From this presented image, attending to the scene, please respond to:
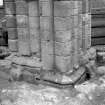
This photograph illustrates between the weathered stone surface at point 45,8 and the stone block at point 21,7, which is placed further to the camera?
the stone block at point 21,7

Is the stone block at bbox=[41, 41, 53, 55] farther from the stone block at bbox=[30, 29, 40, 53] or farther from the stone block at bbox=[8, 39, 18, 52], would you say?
the stone block at bbox=[8, 39, 18, 52]

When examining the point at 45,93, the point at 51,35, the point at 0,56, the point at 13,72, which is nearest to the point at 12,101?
the point at 45,93

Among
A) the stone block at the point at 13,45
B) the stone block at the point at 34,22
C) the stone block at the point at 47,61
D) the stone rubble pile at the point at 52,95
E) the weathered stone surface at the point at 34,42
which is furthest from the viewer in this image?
the stone block at the point at 13,45

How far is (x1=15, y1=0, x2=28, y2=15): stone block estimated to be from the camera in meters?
4.05

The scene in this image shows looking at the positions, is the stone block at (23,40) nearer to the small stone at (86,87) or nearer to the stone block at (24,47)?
the stone block at (24,47)

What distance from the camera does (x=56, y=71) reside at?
12.7ft

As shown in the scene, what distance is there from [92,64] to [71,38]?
1.02 meters

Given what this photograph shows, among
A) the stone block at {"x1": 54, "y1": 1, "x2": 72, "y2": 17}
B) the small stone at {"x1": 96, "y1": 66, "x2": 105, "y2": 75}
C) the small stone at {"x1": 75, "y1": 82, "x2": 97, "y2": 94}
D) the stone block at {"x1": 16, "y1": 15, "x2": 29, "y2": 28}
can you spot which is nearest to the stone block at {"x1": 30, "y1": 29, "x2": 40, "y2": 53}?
the stone block at {"x1": 16, "y1": 15, "x2": 29, "y2": 28}

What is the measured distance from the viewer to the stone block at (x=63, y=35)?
3.64 metres

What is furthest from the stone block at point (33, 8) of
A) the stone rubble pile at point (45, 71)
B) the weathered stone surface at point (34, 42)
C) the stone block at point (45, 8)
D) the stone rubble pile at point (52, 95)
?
the stone rubble pile at point (52, 95)

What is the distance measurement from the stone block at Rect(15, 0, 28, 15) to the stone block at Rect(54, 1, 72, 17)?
0.74 meters

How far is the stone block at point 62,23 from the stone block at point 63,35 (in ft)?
0.23

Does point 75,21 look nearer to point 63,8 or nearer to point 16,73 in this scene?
point 63,8

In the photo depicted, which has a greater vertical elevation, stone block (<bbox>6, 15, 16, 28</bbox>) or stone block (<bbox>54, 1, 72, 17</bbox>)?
stone block (<bbox>54, 1, 72, 17</bbox>)
